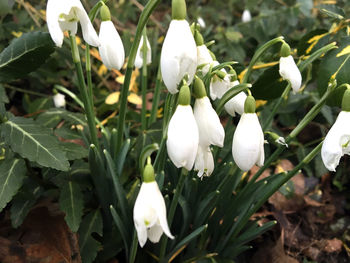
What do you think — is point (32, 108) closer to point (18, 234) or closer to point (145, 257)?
point (18, 234)

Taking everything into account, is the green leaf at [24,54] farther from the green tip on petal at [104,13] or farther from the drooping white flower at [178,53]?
the drooping white flower at [178,53]

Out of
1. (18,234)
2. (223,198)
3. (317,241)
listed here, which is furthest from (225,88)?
(317,241)

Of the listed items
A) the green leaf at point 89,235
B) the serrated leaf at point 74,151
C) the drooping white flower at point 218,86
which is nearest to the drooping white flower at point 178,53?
the drooping white flower at point 218,86

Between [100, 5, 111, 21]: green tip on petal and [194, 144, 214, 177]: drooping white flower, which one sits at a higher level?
[100, 5, 111, 21]: green tip on petal

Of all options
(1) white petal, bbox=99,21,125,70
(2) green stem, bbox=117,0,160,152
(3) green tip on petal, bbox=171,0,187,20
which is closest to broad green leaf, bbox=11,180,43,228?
(2) green stem, bbox=117,0,160,152

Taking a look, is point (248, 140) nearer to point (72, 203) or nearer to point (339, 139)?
point (339, 139)

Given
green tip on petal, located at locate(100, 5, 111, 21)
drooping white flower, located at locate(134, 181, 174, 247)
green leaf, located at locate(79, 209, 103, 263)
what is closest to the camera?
drooping white flower, located at locate(134, 181, 174, 247)

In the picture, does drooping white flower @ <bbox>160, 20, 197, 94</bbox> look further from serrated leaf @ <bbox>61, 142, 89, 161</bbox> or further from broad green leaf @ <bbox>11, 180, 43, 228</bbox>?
broad green leaf @ <bbox>11, 180, 43, 228</bbox>
